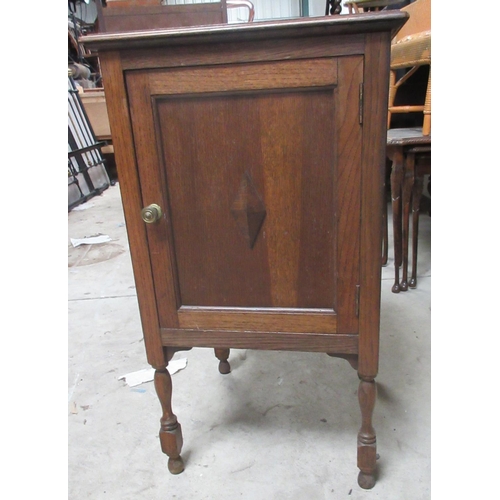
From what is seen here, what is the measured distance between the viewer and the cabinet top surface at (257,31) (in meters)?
0.56

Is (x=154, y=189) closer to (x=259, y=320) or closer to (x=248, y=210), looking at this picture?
(x=248, y=210)

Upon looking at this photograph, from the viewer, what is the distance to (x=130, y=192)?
70 centimetres

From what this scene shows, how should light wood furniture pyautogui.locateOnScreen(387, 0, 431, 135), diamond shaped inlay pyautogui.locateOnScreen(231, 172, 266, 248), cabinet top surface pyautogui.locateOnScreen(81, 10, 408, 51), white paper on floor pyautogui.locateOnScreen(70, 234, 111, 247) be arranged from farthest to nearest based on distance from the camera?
white paper on floor pyautogui.locateOnScreen(70, 234, 111, 247) < light wood furniture pyautogui.locateOnScreen(387, 0, 431, 135) < diamond shaped inlay pyautogui.locateOnScreen(231, 172, 266, 248) < cabinet top surface pyautogui.locateOnScreen(81, 10, 408, 51)

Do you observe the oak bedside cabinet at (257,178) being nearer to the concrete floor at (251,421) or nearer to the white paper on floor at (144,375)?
the concrete floor at (251,421)

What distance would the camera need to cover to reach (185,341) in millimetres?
784

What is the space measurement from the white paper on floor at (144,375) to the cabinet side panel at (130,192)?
0.41 metres

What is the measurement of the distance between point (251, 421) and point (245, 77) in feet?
2.53

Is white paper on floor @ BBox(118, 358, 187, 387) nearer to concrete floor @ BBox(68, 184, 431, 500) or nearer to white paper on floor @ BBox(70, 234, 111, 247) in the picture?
concrete floor @ BBox(68, 184, 431, 500)

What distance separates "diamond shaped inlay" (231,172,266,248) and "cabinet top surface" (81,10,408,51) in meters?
0.20

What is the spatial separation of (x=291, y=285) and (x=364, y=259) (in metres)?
0.13

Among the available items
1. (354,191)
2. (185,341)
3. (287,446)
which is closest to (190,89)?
(354,191)

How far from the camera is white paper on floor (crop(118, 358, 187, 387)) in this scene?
1175mm

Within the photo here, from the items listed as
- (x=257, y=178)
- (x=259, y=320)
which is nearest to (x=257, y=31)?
(x=257, y=178)

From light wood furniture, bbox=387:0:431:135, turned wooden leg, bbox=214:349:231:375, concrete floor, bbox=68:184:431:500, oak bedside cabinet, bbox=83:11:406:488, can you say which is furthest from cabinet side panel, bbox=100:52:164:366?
light wood furniture, bbox=387:0:431:135
